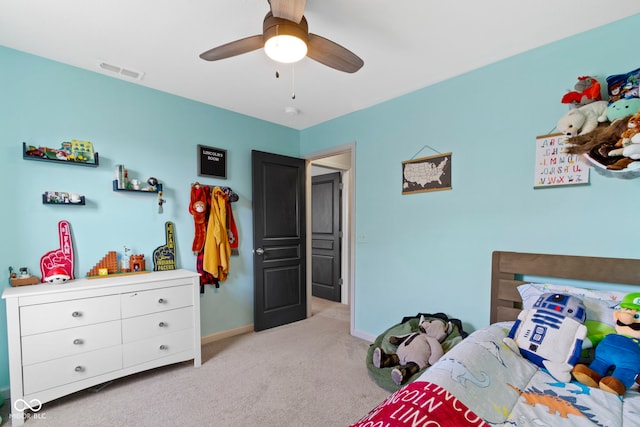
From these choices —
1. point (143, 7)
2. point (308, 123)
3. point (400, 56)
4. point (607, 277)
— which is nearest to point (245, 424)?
point (607, 277)

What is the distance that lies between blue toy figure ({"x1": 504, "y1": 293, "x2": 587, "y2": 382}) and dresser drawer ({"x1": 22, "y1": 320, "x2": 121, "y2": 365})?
2665mm

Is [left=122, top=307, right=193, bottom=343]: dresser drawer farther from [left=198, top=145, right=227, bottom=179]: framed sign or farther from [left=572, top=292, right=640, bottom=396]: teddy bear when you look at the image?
[left=572, top=292, right=640, bottom=396]: teddy bear

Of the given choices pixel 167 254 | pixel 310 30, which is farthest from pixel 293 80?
pixel 167 254

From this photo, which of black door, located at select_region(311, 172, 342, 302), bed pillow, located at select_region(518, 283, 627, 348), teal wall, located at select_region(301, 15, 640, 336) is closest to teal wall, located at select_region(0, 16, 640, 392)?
teal wall, located at select_region(301, 15, 640, 336)

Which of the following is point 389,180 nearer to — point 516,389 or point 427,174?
point 427,174

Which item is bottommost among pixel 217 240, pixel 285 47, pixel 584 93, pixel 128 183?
pixel 217 240

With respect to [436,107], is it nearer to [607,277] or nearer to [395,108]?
[395,108]

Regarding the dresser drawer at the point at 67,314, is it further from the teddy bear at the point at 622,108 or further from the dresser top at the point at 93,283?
the teddy bear at the point at 622,108

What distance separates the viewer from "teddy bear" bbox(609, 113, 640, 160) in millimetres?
1359

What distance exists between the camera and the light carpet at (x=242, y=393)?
5.98 ft

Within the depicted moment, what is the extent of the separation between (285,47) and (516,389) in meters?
1.99

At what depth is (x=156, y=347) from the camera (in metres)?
2.30

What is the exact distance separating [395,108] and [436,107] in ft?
1.41

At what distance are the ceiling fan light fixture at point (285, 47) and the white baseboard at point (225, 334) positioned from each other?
9.17ft
